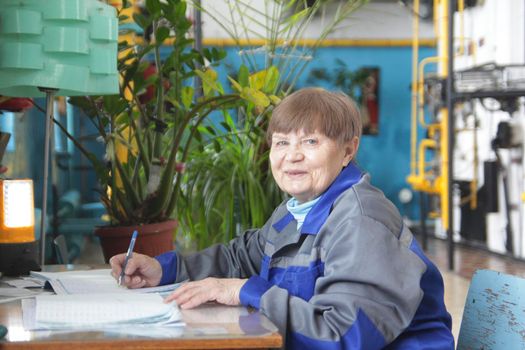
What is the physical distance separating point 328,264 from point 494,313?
1.25 feet

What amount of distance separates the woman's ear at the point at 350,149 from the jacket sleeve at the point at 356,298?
27 cm

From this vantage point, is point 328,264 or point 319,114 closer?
point 328,264

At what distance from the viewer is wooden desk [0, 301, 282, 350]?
3.36ft

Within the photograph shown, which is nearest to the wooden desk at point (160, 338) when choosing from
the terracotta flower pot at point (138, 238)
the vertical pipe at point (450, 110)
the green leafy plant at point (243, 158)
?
the terracotta flower pot at point (138, 238)

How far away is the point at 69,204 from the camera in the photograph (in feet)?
15.9

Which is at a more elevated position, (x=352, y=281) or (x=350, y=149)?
(x=350, y=149)

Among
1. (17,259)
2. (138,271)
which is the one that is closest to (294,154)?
(138,271)

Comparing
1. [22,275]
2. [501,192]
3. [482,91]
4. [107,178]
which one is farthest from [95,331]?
[501,192]

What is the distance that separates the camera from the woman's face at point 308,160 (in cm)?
153

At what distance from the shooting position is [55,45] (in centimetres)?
191

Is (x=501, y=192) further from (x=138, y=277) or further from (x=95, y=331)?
(x=95, y=331)

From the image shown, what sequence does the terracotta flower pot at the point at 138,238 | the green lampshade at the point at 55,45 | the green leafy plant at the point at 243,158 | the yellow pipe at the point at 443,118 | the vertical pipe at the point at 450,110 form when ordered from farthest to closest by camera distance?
the yellow pipe at the point at 443,118 → the vertical pipe at the point at 450,110 → the green leafy plant at the point at 243,158 → the terracotta flower pot at the point at 138,238 → the green lampshade at the point at 55,45

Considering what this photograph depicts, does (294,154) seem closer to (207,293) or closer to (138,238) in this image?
(207,293)

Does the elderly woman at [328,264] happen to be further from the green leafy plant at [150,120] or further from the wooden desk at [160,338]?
the green leafy plant at [150,120]
